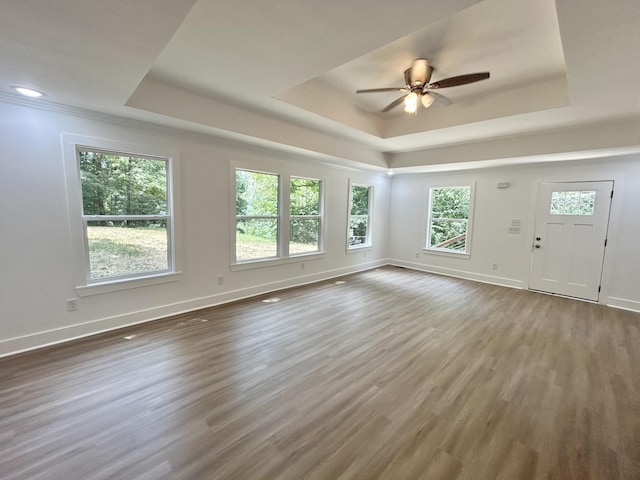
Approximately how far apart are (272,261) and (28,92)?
11.1 feet

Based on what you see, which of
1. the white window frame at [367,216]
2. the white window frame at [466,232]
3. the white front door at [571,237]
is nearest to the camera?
the white front door at [571,237]

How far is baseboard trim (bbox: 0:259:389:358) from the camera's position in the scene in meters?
2.74

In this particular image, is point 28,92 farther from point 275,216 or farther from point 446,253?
point 446,253

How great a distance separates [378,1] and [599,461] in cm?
299

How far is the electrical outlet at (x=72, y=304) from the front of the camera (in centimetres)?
297

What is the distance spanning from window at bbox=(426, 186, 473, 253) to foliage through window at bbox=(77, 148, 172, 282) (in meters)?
5.63

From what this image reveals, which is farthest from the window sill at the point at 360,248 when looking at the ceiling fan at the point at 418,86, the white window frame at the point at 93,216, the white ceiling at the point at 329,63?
the white window frame at the point at 93,216

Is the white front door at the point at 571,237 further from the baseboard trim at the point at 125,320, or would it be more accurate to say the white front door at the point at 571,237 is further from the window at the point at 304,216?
the baseboard trim at the point at 125,320

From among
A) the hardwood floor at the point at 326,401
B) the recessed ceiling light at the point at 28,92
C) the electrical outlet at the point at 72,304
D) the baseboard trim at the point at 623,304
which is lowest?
the hardwood floor at the point at 326,401

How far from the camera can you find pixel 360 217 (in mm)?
6746

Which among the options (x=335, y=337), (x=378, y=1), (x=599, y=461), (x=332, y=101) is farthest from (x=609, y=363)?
(x=332, y=101)

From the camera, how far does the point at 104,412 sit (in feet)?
6.43

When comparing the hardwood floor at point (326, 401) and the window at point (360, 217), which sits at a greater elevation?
the window at point (360, 217)

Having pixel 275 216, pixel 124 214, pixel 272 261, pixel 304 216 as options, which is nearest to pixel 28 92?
pixel 124 214
